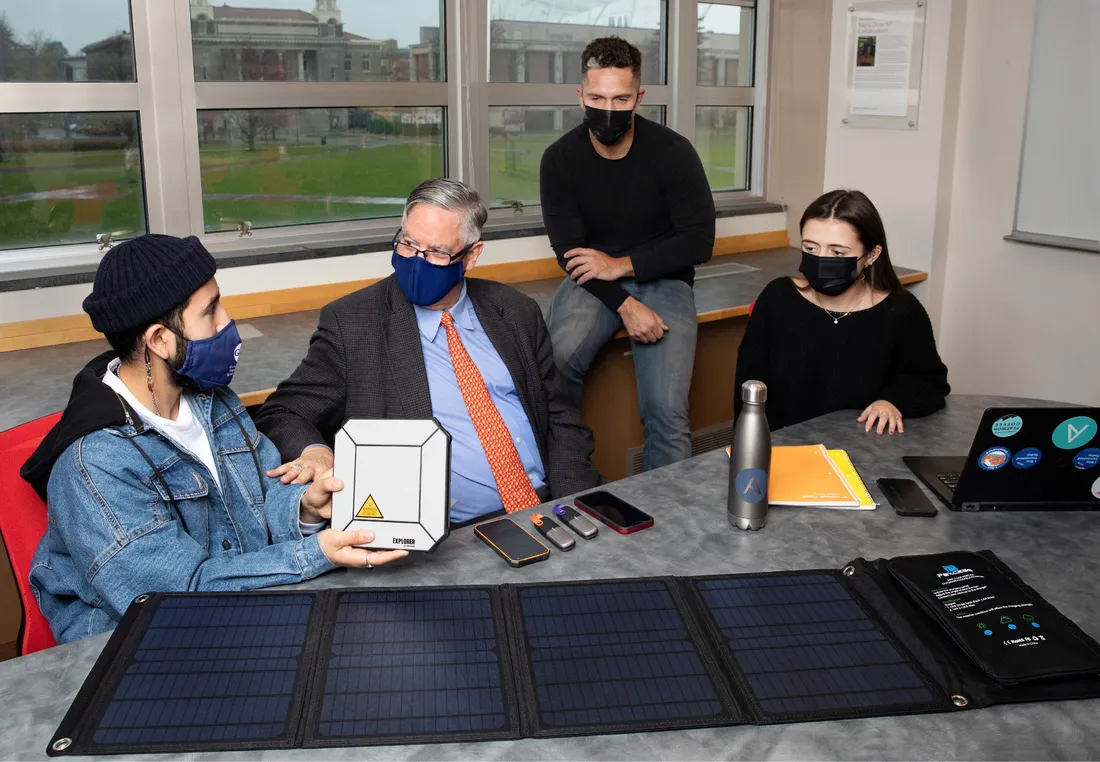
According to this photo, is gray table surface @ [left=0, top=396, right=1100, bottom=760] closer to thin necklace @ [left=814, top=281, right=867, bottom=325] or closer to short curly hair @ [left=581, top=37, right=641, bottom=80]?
thin necklace @ [left=814, top=281, right=867, bottom=325]

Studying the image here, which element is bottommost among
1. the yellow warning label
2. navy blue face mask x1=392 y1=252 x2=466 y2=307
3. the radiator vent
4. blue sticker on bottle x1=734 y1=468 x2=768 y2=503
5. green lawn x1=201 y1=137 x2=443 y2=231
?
the radiator vent

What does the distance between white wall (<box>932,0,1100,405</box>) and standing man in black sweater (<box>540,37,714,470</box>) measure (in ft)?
4.54

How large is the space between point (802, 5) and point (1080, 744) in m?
3.84

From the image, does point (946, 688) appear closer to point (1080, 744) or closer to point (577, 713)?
point (1080, 744)

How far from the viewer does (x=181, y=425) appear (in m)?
1.69

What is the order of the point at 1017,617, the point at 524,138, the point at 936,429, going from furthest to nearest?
the point at 524,138 → the point at 936,429 → the point at 1017,617

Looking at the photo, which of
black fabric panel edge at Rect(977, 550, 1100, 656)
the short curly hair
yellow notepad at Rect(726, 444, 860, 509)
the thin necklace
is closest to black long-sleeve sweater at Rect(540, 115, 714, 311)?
the short curly hair

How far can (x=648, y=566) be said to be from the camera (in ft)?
5.28

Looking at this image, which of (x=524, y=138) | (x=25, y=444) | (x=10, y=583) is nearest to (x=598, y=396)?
(x=524, y=138)

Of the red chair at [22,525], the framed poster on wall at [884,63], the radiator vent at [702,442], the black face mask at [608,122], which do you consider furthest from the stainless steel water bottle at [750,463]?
the framed poster on wall at [884,63]

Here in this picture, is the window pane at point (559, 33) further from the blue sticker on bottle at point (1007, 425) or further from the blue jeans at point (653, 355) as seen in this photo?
the blue sticker on bottle at point (1007, 425)

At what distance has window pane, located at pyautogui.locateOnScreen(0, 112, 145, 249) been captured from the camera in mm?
3000

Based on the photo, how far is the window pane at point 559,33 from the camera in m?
3.84

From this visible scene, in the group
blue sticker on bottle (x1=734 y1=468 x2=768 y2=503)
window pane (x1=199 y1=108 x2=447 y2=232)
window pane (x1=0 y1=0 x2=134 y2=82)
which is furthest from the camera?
window pane (x1=199 y1=108 x2=447 y2=232)
